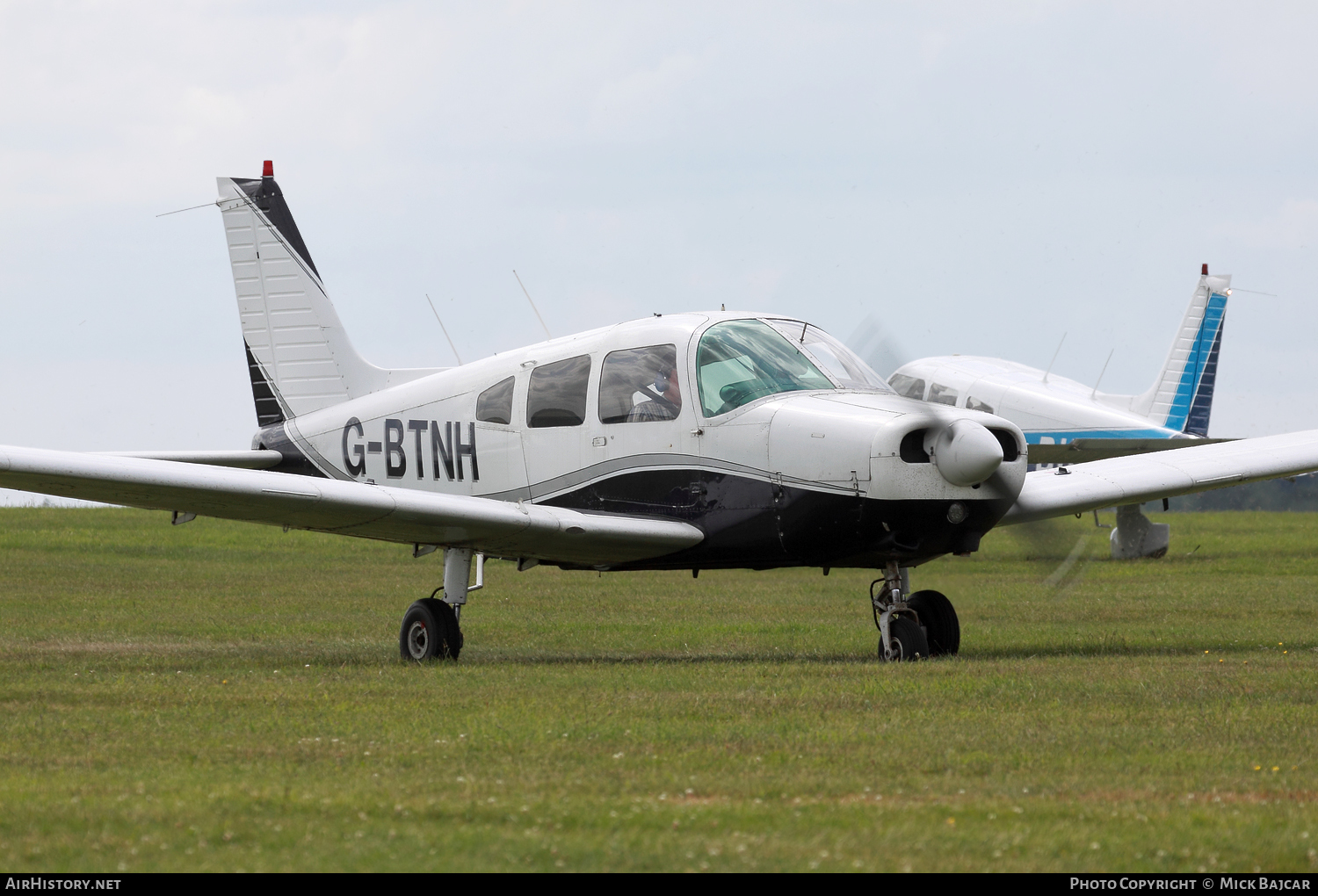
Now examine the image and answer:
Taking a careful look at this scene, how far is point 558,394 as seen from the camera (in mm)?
14023

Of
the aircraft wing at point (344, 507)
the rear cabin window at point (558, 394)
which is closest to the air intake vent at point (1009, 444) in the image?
the aircraft wing at point (344, 507)

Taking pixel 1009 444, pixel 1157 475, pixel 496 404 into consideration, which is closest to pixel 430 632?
pixel 496 404

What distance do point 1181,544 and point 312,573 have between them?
760 inches

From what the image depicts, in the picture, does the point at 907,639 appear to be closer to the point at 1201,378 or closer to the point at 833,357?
the point at 833,357

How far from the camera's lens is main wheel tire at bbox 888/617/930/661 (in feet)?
40.6

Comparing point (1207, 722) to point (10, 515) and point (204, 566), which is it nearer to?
point (204, 566)

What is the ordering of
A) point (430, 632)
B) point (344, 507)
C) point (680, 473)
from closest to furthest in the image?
point (344, 507) < point (680, 473) < point (430, 632)

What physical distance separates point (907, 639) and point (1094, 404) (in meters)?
20.0

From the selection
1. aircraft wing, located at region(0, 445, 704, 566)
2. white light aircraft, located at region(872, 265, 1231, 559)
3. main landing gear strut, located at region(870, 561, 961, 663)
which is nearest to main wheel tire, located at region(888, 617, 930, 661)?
main landing gear strut, located at region(870, 561, 961, 663)

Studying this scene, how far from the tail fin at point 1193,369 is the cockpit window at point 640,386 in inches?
863

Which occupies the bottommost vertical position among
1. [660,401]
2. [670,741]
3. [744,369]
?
[670,741]

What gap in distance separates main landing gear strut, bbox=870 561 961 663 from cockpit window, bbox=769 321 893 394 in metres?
1.53

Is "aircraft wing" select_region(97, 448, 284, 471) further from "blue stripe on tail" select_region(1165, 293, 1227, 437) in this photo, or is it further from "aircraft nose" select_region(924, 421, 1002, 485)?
"blue stripe on tail" select_region(1165, 293, 1227, 437)
